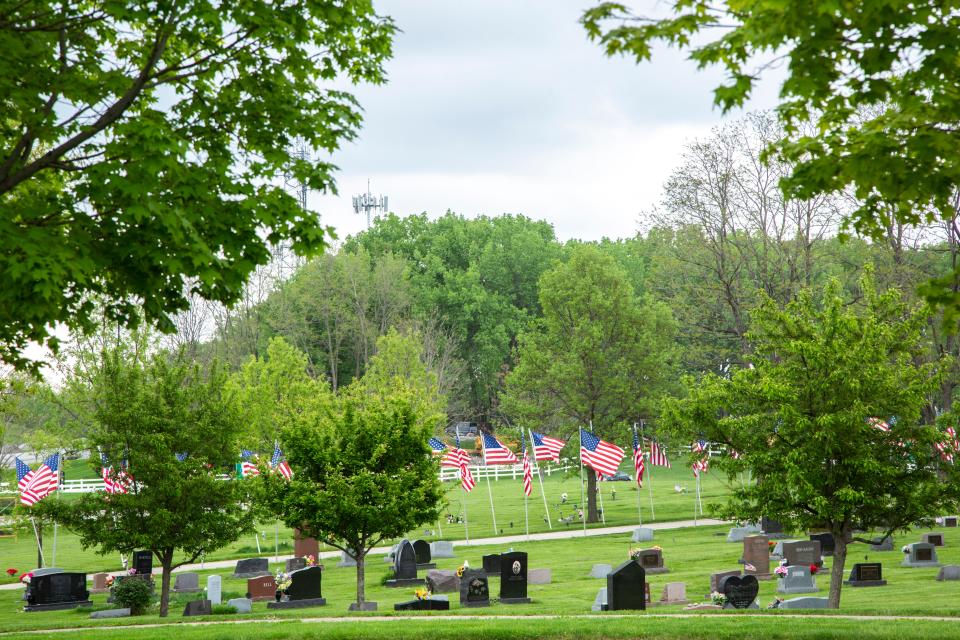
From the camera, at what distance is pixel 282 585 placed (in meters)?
25.4

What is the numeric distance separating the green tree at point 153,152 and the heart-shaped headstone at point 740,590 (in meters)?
14.1

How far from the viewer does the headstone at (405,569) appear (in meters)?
28.5

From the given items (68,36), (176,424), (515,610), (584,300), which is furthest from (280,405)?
(68,36)

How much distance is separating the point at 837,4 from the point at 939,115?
6.68ft

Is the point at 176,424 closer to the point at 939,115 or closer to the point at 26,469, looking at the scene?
the point at 26,469

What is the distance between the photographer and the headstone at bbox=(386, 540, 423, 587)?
28.5 m

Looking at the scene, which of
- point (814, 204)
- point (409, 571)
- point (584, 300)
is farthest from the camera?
point (584, 300)

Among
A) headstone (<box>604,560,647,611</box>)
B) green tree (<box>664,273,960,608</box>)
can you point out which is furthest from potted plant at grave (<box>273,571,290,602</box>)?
green tree (<box>664,273,960,608</box>)

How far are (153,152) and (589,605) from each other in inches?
640

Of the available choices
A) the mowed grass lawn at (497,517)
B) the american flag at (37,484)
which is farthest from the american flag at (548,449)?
the american flag at (37,484)

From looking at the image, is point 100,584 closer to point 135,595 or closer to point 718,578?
point 135,595

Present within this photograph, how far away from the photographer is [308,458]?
22234 millimetres

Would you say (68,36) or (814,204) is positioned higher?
(814,204)

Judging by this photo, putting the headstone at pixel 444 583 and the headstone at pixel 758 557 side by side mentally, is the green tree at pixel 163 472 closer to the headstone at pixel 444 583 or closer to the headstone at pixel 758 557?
the headstone at pixel 444 583
